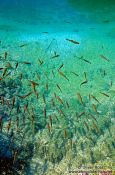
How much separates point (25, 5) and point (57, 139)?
58.8ft

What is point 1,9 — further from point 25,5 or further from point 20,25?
point 20,25

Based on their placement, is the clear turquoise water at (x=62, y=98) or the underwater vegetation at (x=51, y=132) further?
the clear turquoise water at (x=62, y=98)

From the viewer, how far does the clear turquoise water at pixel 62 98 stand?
24.0ft

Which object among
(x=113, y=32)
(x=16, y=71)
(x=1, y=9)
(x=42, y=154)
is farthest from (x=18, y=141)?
(x=113, y=32)

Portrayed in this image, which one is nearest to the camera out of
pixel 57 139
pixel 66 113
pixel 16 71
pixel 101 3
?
pixel 57 139

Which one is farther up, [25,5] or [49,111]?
[25,5]

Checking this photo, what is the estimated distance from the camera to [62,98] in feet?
36.3

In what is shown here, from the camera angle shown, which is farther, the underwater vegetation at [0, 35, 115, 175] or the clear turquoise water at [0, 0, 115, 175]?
the clear turquoise water at [0, 0, 115, 175]

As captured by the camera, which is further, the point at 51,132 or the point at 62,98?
the point at 62,98

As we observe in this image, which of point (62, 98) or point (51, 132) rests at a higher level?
point (62, 98)

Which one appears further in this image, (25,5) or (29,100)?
(25,5)

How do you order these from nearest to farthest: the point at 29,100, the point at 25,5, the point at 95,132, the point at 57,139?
the point at 57,139 → the point at 95,132 → the point at 29,100 → the point at 25,5

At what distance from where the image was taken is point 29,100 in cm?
1040

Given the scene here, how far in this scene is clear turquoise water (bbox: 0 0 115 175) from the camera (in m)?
7.32
